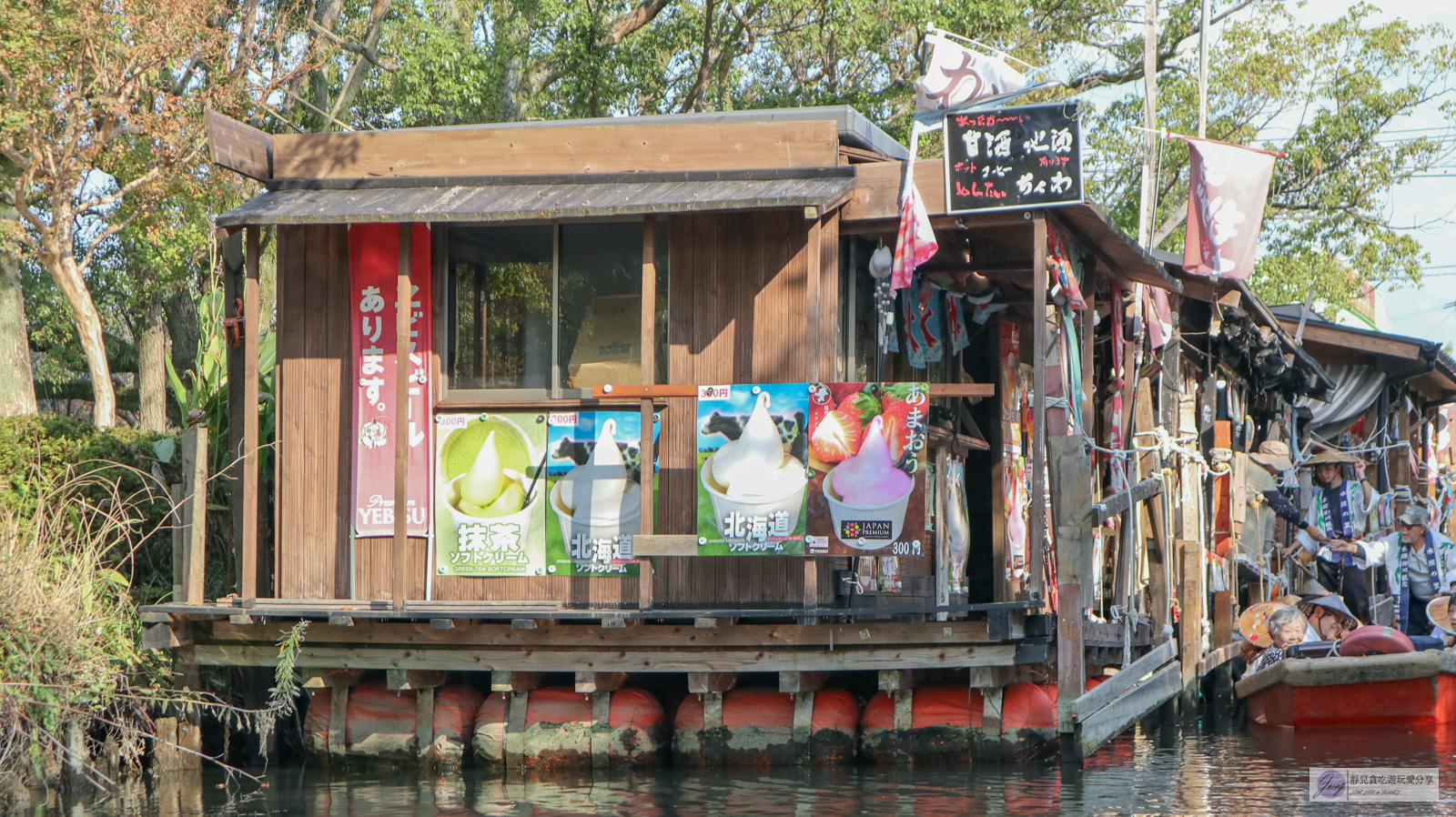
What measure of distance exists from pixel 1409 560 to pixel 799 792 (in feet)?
32.9

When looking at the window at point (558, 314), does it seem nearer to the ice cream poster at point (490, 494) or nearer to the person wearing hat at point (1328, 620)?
the ice cream poster at point (490, 494)

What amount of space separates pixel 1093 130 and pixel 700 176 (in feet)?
63.4

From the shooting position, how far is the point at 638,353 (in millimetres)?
10617

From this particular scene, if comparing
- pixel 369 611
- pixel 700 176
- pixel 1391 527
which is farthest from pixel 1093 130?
pixel 369 611

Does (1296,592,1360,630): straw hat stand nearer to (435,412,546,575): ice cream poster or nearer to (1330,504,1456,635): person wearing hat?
(1330,504,1456,635): person wearing hat

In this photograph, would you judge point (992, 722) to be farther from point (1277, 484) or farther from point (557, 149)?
point (1277, 484)

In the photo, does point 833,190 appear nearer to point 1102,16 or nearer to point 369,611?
point 369,611

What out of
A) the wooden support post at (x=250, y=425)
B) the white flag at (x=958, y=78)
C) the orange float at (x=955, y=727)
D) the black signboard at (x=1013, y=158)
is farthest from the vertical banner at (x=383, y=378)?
the black signboard at (x=1013, y=158)

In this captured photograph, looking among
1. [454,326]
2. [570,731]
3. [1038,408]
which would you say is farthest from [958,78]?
[570,731]

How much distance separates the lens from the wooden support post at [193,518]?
10.4 metres

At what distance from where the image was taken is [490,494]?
1047 cm

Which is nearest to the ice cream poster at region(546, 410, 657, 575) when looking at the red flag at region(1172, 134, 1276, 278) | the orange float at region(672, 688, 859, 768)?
the orange float at region(672, 688, 859, 768)

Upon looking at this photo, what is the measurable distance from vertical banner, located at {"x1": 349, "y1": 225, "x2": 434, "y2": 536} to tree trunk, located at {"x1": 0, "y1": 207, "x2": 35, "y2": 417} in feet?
32.8

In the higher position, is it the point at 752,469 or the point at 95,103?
the point at 95,103
